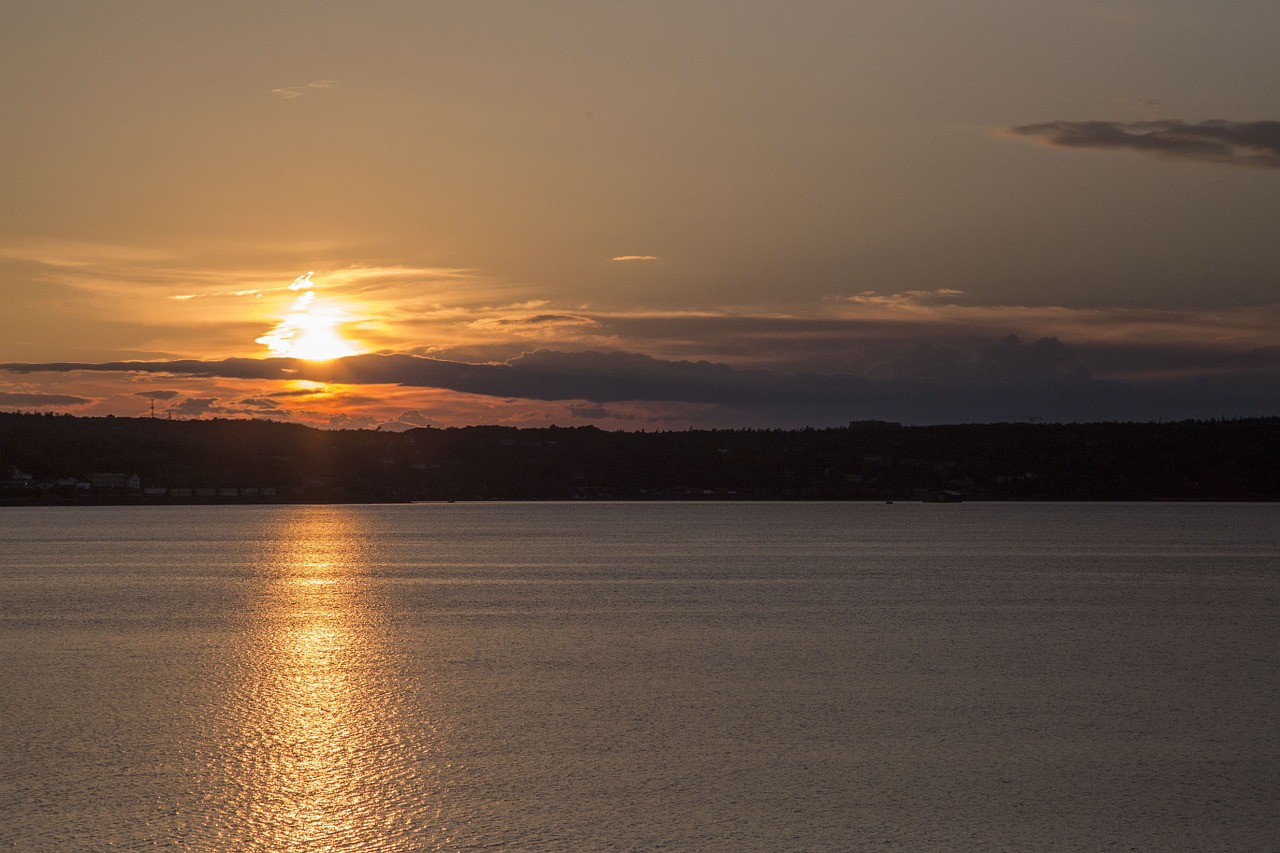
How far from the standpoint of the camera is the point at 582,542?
288 ft

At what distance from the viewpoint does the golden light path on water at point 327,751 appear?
39.0 ft

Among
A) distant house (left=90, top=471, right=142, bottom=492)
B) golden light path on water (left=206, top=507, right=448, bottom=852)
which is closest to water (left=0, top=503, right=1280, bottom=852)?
golden light path on water (left=206, top=507, right=448, bottom=852)

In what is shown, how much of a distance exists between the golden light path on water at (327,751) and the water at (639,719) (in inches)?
2.2

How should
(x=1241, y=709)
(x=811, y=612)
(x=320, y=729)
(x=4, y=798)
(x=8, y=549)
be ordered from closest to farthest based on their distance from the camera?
(x=4, y=798), (x=320, y=729), (x=1241, y=709), (x=811, y=612), (x=8, y=549)

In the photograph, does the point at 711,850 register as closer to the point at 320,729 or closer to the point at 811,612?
the point at 320,729

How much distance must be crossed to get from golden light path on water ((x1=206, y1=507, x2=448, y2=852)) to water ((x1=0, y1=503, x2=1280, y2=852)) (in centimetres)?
5

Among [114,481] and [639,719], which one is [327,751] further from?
[114,481]

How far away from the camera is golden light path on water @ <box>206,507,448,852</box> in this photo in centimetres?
1188

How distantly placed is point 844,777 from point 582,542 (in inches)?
2921

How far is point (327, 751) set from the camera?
1541 centimetres

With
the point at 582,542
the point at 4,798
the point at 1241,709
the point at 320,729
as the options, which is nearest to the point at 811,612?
the point at 1241,709

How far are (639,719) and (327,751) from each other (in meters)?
4.32

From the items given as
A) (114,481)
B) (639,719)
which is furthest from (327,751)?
(114,481)

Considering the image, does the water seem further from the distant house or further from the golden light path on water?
the distant house
